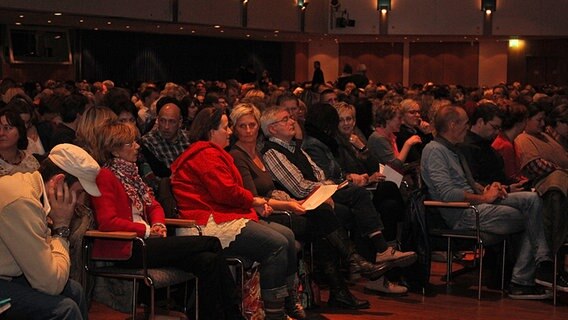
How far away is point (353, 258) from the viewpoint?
712 centimetres

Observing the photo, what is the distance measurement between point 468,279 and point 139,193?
3.42 metres

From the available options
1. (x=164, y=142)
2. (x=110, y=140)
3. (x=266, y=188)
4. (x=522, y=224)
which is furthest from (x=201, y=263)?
(x=522, y=224)

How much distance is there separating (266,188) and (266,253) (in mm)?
801

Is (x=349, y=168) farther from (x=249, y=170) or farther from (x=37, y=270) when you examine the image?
(x=37, y=270)

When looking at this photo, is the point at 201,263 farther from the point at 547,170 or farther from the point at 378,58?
the point at 378,58

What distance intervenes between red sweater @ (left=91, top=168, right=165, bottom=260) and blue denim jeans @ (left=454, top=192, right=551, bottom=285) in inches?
116

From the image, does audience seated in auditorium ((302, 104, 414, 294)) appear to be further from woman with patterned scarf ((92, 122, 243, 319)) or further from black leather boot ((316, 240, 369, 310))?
woman with patterned scarf ((92, 122, 243, 319))

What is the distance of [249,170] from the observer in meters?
6.84

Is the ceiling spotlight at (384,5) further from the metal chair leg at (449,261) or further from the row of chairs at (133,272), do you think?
the row of chairs at (133,272)

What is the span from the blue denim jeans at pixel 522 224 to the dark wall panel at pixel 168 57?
66.9 ft

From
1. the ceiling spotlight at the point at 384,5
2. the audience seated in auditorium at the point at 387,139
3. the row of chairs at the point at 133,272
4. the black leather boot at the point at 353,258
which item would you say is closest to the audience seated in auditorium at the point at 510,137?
the audience seated in auditorium at the point at 387,139

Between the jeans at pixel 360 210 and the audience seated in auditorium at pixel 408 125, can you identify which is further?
the audience seated in auditorium at pixel 408 125

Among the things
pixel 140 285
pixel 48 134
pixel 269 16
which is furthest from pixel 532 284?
pixel 269 16

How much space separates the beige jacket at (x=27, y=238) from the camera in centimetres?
407
